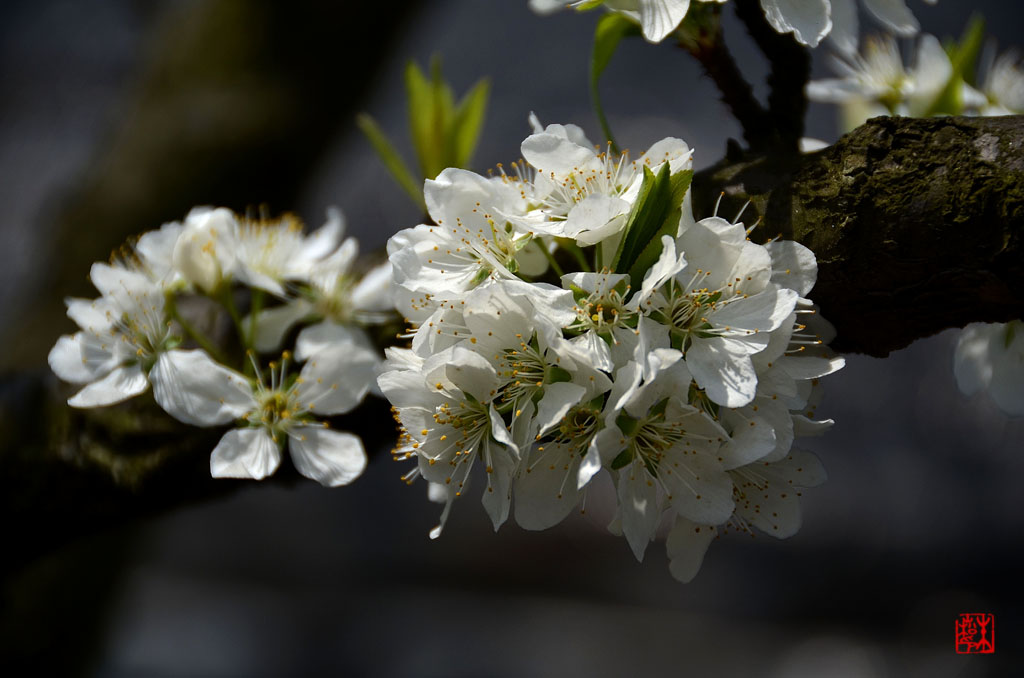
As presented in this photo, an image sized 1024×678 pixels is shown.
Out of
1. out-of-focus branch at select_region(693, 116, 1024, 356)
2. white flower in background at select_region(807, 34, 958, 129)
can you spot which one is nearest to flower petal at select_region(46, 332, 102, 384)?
out-of-focus branch at select_region(693, 116, 1024, 356)

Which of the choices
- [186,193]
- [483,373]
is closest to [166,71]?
[186,193]

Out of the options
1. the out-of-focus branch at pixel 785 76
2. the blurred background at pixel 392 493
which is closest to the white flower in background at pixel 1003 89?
the out-of-focus branch at pixel 785 76

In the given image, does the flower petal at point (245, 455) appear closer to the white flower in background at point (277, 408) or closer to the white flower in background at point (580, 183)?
the white flower in background at point (277, 408)

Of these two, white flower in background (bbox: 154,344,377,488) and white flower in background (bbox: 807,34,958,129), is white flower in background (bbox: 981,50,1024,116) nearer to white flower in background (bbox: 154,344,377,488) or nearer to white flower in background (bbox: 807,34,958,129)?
white flower in background (bbox: 807,34,958,129)

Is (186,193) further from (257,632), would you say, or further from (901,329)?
(257,632)

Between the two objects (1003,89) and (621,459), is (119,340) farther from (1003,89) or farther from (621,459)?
(1003,89)
